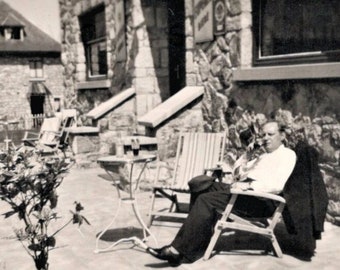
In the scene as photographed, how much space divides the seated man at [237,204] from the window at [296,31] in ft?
4.41

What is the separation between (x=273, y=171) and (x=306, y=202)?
0.37 metres

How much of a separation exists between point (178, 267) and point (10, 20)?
30.2 m

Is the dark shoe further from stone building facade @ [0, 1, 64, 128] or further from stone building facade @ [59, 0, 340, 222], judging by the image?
stone building facade @ [0, 1, 64, 128]

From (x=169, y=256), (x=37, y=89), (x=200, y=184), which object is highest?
(x=37, y=89)

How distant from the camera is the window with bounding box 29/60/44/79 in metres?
30.6

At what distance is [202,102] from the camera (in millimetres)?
6562

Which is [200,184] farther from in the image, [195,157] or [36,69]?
[36,69]

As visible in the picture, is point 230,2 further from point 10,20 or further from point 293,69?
point 10,20

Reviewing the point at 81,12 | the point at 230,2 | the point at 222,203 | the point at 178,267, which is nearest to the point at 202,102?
the point at 230,2

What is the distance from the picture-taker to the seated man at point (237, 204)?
3.70m

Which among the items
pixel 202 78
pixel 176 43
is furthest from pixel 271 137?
pixel 176 43

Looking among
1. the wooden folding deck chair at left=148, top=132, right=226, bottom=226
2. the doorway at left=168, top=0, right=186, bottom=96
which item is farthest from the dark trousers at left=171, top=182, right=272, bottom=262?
the doorway at left=168, top=0, right=186, bottom=96

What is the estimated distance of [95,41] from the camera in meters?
10.5

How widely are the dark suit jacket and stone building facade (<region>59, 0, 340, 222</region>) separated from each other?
3.07 feet
